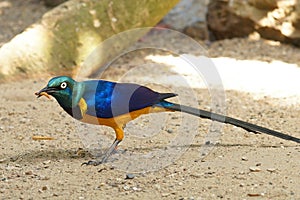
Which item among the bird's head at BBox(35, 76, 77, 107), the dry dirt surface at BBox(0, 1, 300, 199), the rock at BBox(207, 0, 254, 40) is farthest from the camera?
the rock at BBox(207, 0, 254, 40)

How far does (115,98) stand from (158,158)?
1.69 ft

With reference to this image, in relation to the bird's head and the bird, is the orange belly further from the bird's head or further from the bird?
the bird's head

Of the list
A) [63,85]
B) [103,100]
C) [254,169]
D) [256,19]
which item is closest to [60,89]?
[63,85]

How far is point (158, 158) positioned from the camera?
3.92 meters

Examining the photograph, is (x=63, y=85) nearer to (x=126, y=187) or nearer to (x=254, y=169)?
(x=126, y=187)

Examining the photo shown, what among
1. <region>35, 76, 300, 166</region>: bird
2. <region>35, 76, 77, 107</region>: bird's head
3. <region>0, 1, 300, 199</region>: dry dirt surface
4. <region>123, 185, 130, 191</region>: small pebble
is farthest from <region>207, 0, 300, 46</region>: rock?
<region>123, 185, 130, 191</region>: small pebble

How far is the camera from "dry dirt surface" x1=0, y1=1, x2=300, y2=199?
341 centimetres

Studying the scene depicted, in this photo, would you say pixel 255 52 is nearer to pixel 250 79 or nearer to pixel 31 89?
pixel 250 79

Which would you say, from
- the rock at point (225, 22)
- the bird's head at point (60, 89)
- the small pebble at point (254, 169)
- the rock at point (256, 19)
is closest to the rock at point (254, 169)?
the small pebble at point (254, 169)

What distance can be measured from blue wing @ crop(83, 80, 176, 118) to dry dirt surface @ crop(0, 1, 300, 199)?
378 mm

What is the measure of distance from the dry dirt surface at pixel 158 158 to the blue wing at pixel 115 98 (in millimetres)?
378

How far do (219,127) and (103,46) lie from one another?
224cm

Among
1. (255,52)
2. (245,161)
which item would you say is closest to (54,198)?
(245,161)

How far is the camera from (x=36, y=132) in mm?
4590
